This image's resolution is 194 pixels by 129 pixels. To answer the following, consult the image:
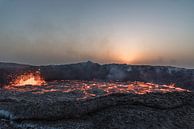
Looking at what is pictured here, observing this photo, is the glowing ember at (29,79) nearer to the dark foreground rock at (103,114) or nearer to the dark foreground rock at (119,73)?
Result: the dark foreground rock at (119,73)

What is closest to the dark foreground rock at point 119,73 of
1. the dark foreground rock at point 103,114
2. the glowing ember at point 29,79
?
the glowing ember at point 29,79

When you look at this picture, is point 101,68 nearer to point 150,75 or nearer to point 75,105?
point 150,75

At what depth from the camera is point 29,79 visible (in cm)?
2536

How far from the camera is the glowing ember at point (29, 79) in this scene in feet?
81.0

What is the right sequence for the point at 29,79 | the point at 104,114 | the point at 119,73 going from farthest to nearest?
the point at 119,73 < the point at 29,79 < the point at 104,114

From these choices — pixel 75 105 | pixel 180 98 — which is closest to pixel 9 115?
pixel 75 105

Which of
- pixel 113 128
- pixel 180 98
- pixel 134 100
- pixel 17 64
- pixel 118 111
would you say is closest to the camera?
pixel 113 128

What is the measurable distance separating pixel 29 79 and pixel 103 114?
13.4 meters

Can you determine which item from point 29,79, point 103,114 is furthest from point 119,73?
point 103,114

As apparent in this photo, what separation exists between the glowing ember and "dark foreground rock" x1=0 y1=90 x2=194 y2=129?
1041 centimetres

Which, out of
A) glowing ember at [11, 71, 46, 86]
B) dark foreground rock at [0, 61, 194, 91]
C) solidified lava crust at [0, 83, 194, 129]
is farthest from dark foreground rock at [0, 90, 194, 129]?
dark foreground rock at [0, 61, 194, 91]

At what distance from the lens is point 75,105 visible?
43.0 ft

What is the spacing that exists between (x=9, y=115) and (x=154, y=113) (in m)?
5.07

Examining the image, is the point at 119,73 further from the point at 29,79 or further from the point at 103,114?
the point at 103,114
